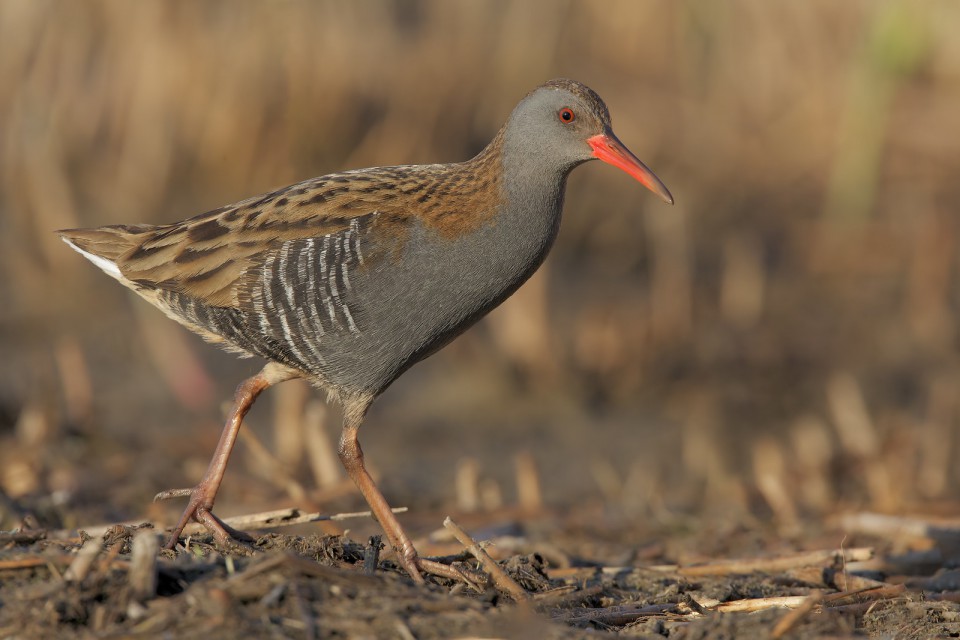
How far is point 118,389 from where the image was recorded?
820 cm

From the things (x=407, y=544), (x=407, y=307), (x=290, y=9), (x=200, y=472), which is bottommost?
(x=200, y=472)

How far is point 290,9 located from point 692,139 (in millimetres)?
3246

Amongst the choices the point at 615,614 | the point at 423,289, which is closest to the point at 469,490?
the point at 423,289

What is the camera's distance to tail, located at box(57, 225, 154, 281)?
490 cm

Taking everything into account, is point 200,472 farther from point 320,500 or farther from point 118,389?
point 118,389

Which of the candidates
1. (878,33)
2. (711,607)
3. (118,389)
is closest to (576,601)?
(711,607)

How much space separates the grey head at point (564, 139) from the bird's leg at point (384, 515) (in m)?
1.04

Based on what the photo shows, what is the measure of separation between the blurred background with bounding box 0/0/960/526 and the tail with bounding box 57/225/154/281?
1.37 metres

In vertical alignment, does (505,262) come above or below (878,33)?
below

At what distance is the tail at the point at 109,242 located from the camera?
4.90m

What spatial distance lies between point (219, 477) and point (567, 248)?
17.6 ft

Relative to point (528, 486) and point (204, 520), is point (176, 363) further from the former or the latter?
point (204, 520)

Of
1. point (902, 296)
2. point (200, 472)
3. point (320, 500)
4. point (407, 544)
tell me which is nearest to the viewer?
point (407, 544)

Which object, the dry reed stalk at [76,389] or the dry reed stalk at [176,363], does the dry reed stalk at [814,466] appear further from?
the dry reed stalk at [76,389]
